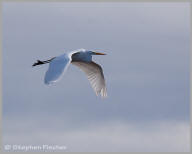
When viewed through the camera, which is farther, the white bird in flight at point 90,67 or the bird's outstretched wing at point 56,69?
the white bird in flight at point 90,67

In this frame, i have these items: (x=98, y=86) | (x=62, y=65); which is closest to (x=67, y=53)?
(x=62, y=65)

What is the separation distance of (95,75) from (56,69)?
3886mm

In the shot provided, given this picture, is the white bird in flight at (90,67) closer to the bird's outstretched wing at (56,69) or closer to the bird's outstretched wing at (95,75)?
the bird's outstretched wing at (95,75)

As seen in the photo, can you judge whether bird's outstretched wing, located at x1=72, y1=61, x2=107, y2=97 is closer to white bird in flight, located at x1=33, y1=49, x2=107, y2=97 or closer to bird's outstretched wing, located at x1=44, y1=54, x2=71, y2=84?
white bird in flight, located at x1=33, y1=49, x2=107, y2=97

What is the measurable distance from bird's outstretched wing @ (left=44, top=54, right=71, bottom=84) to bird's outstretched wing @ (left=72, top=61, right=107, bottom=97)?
9.64 ft

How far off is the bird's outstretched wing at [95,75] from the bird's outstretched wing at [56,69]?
2.94 m

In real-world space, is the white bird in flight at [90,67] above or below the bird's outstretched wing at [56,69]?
above

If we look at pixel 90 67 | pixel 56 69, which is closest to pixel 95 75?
pixel 90 67

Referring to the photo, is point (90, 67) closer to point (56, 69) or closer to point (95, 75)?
point (95, 75)

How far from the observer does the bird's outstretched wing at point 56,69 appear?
12.8 meters

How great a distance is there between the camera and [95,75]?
16984mm

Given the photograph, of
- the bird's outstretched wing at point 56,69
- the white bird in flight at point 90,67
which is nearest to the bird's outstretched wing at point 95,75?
the white bird in flight at point 90,67

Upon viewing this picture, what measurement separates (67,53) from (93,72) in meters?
2.52

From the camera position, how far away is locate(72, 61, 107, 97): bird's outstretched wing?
16.8 m
